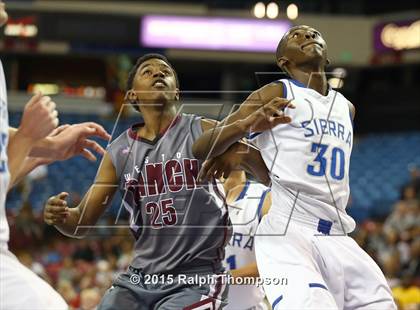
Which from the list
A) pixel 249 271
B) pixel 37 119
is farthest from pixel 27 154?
pixel 249 271

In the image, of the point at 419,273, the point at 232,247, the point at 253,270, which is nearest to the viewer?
the point at 253,270

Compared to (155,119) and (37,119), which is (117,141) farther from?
(37,119)

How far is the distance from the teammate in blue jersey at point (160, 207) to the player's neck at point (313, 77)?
0.50 m

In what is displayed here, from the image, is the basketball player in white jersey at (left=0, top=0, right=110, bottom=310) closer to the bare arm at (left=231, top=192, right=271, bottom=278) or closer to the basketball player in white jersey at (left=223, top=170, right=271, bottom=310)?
the bare arm at (left=231, top=192, right=271, bottom=278)

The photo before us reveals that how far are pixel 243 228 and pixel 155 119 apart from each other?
1.22 meters

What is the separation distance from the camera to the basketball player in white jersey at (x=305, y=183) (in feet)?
13.1

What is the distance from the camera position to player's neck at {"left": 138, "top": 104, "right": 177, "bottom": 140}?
14.7 feet

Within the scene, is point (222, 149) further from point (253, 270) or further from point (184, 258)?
point (253, 270)

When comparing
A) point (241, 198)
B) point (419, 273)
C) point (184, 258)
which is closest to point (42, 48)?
point (419, 273)

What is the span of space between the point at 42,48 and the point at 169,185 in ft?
50.6

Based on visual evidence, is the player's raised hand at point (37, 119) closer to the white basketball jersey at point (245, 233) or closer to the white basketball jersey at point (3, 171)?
the white basketball jersey at point (3, 171)

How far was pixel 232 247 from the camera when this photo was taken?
5422mm

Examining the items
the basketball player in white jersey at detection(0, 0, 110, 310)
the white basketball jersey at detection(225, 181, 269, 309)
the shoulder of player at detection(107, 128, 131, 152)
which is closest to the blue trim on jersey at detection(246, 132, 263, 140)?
the shoulder of player at detection(107, 128, 131, 152)

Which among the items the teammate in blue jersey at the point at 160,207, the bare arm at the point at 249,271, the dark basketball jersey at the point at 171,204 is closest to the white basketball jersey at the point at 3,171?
the teammate in blue jersey at the point at 160,207
